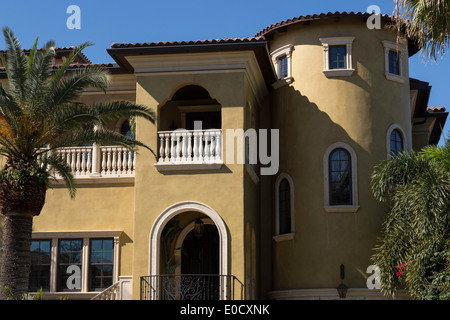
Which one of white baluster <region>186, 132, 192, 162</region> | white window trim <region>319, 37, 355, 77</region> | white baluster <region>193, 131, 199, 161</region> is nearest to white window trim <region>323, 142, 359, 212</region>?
white window trim <region>319, 37, 355, 77</region>

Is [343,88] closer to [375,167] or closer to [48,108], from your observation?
[375,167]

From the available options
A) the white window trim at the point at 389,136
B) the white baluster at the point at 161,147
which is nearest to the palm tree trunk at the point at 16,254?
the white baluster at the point at 161,147

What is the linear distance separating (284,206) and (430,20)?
11.6 meters

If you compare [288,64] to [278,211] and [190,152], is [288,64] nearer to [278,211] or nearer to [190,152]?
[278,211]

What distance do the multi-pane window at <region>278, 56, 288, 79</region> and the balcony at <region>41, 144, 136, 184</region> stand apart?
617 cm

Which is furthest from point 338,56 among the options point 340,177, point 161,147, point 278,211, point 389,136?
point 161,147

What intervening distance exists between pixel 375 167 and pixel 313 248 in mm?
3277

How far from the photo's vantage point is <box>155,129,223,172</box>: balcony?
2348 cm

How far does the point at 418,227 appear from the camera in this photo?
2131 cm

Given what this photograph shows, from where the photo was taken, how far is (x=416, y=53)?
28859mm

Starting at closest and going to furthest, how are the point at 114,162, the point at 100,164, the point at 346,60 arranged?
the point at 114,162 < the point at 100,164 < the point at 346,60

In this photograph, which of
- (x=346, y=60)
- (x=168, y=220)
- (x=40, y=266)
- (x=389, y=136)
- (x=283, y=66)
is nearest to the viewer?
(x=168, y=220)
